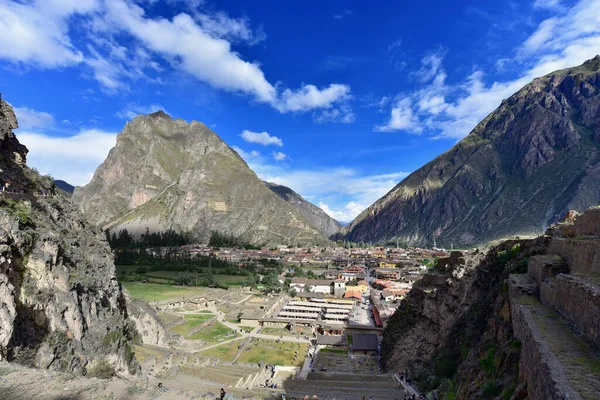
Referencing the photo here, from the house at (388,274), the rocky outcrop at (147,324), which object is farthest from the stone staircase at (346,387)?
the house at (388,274)

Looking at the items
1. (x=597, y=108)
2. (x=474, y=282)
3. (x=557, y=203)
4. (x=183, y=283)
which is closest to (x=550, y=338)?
(x=474, y=282)

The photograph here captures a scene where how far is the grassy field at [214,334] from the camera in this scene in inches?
1706

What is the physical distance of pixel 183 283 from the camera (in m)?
75.2

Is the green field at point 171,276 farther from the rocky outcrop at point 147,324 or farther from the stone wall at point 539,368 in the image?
the stone wall at point 539,368

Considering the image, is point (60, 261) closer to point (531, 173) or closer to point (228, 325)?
point (228, 325)

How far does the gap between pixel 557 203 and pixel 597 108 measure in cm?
7834

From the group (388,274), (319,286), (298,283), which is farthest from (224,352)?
(388,274)

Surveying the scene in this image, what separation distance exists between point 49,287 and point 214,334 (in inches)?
1116

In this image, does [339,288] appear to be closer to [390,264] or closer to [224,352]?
[224,352]

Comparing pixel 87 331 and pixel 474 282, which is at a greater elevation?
pixel 474 282

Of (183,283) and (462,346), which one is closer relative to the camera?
(462,346)

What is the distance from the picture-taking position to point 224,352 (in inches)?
1517

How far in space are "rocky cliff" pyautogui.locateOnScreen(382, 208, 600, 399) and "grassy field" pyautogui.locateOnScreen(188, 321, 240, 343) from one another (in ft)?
72.6

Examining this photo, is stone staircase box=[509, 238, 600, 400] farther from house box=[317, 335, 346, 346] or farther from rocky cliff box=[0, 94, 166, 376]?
house box=[317, 335, 346, 346]
